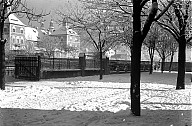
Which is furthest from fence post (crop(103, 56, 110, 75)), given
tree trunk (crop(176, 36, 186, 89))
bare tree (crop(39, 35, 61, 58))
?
bare tree (crop(39, 35, 61, 58))

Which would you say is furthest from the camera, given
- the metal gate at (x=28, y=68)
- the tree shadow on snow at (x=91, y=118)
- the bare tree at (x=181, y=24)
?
the metal gate at (x=28, y=68)

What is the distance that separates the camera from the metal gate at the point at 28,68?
17.6 metres

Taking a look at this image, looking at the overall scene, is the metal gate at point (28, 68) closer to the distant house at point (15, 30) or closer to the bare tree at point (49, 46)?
the bare tree at point (49, 46)

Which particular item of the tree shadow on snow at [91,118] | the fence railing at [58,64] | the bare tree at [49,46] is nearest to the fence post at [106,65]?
the fence railing at [58,64]

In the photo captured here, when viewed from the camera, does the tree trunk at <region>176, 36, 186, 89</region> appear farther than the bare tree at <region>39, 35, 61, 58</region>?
No

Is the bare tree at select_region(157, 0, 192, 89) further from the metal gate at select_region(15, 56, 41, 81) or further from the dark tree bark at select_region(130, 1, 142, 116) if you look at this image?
the metal gate at select_region(15, 56, 41, 81)

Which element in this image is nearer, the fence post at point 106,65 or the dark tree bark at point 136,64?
the dark tree bark at point 136,64

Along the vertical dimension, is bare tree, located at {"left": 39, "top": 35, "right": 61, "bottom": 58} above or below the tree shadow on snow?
above

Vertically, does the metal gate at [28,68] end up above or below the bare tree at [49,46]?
below

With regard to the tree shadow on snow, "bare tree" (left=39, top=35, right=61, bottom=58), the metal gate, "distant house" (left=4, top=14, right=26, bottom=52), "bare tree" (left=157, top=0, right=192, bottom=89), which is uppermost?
"distant house" (left=4, top=14, right=26, bottom=52)

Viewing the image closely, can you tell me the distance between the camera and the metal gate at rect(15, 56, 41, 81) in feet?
57.6

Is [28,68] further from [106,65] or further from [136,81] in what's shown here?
[136,81]

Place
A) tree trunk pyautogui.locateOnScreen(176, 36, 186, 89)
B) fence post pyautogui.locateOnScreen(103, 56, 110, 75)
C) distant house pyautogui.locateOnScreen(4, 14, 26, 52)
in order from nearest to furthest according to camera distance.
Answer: tree trunk pyautogui.locateOnScreen(176, 36, 186, 89) → fence post pyautogui.locateOnScreen(103, 56, 110, 75) → distant house pyautogui.locateOnScreen(4, 14, 26, 52)

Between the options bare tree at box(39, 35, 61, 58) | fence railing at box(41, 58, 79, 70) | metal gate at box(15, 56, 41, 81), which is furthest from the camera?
bare tree at box(39, 35, 61, 58)
